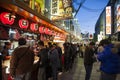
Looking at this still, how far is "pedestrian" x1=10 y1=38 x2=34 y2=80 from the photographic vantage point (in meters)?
7.74

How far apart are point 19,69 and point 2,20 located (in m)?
5.09

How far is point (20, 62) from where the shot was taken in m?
7.89

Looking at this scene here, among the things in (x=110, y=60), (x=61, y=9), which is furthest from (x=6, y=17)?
(x=61, y=9)

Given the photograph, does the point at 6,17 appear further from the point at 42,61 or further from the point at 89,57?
the point at 89,57

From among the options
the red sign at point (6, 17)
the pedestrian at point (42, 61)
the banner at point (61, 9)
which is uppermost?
the banner at point (61, 9)

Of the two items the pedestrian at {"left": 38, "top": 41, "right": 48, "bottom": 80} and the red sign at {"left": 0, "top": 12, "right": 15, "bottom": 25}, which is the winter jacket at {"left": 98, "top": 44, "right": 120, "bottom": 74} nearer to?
the pedestrian at {"left": 38, "top": 41, "right": 48, "bottom": 80}

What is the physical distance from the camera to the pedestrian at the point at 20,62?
305 inches

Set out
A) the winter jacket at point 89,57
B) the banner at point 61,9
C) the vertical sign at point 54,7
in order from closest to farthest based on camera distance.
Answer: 1. the winter jacket at point 89,57
2. the banner at point 61,9
3. the vertical sign at point 54,7

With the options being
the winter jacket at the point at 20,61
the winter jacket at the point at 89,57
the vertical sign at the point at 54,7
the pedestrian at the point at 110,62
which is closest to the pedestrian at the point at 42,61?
the winter jacket at the point at 89,57

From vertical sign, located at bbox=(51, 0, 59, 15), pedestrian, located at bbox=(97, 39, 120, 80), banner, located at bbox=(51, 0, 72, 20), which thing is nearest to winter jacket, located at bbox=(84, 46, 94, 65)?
pedestrian, located at bbox=(97, 39, 120, 80)

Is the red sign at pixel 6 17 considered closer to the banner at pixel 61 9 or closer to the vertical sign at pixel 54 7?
the banner at pixel 61 9

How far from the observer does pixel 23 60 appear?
7.95m

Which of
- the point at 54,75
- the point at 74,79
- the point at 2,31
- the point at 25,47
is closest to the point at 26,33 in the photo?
the point at 2,31

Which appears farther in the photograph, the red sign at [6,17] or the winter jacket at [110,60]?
the red sign at [6,17]
